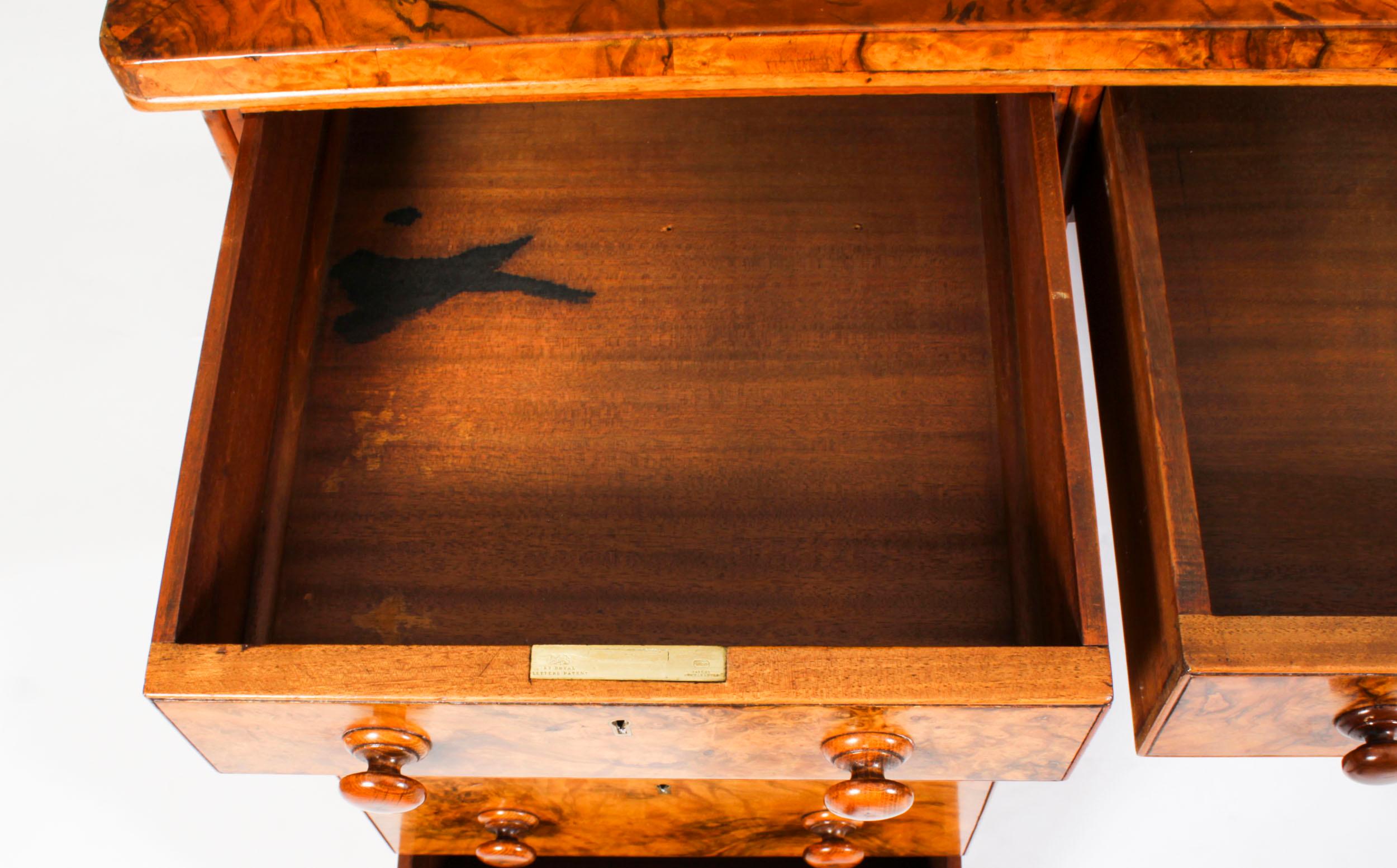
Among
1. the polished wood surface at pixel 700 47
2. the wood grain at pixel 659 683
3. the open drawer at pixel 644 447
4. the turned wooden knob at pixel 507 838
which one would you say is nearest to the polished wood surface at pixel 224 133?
the open drawer at pixel 644 447

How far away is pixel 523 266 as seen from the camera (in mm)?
1081

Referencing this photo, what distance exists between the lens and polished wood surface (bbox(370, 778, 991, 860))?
1.01 metres


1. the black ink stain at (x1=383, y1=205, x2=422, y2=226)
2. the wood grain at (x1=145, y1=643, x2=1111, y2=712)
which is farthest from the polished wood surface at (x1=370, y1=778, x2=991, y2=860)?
the black ink stain at (x1=383, y1=205, x2=422, y2=226)

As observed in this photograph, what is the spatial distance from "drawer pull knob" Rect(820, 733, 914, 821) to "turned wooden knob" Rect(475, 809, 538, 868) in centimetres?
32

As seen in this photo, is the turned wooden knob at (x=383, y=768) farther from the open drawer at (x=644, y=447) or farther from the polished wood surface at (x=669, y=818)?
the polished wood surface at (x=669, y=818)

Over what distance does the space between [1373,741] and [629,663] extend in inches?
17.0

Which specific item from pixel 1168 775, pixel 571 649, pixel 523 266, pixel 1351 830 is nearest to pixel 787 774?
pixel 571 649

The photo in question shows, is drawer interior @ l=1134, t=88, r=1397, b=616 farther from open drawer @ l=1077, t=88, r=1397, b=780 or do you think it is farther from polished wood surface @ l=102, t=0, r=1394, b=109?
polished wood surface @ l=102, t=0, r=1394, b=109

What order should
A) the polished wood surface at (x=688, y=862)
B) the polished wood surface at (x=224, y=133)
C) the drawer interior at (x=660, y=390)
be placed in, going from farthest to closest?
the polished wood surface at (x=688, y=862)
the polished wood surface at (x=224, y=133)
the drawer interior at (x=660, y=390)

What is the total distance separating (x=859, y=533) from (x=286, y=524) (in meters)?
0.39

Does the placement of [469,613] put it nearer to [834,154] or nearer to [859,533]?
[859,533]

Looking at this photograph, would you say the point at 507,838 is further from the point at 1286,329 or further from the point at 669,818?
the point at 1286,329

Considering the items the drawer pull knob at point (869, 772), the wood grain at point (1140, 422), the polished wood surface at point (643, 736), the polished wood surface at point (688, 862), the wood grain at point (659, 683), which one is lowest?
the drawer pull knob at point (869, 772)

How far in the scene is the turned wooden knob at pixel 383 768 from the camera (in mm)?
794
